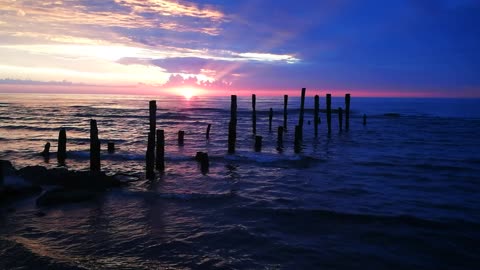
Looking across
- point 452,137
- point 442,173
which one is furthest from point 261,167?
point 452,137

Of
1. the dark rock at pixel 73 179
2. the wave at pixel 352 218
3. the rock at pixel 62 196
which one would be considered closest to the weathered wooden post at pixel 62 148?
the dark rock at pixel 73 179

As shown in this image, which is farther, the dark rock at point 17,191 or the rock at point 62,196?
the dark rock at point 17,191

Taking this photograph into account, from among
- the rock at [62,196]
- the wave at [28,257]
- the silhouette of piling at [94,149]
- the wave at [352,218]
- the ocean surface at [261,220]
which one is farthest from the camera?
the silhouette of piling at [94,149]

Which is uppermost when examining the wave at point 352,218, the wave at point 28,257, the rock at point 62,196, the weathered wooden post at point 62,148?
the weathered wooden post at point 62,148

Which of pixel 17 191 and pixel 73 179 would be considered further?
pixel 73 179

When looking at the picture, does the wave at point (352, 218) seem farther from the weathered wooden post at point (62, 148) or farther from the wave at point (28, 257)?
the weathered wooden post at point (62, 148)

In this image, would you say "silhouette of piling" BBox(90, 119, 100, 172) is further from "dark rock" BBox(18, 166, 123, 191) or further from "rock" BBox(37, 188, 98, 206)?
"rock" BBox(37, 188, 98, 206)

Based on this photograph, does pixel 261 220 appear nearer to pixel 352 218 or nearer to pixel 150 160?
pixel 352 218

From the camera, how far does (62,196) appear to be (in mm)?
11422

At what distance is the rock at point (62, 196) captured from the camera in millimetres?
11117

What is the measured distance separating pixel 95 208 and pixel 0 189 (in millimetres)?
3120


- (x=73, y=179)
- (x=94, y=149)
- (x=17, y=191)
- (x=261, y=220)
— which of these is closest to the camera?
(x=261, y=220)

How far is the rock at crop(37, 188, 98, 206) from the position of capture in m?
11.1

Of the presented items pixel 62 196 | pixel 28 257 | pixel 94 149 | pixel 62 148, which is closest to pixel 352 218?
pixel 28 257
